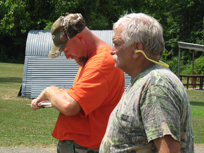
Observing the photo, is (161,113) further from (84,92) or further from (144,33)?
(84,92)

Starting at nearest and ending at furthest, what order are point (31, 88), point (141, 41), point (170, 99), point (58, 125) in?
1. point (170, 99)
2. point (141, 41)
3. point (58, 125)
4. point (31, 88)

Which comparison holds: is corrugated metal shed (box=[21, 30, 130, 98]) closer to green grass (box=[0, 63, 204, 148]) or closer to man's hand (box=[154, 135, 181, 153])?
green grass (box=[0, 63, 204, 148])

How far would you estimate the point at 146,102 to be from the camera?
Result: 5.24 ft

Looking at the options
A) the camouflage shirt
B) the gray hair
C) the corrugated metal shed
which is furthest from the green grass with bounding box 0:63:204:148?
the gray hair

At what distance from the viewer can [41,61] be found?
1320 cm

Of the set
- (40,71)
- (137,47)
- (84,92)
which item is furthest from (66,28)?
(40,71)

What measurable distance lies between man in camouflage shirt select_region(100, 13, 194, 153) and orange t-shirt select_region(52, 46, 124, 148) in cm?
47

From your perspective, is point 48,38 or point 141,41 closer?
point 141,41

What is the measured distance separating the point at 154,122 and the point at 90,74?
0.89 metres

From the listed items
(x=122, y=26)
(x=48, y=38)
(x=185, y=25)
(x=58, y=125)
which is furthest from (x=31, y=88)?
(x=185, y=25)

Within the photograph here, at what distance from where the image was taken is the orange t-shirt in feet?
7.59

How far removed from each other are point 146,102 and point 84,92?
785 millimetres

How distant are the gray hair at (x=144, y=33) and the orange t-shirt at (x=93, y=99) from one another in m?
0.61

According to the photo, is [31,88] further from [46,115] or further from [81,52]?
[81,52]
